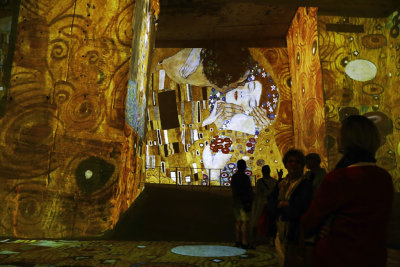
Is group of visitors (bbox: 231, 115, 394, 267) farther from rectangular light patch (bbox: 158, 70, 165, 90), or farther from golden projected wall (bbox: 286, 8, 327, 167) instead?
rectangular light patch (bbox: 158, 70, 165, 90)

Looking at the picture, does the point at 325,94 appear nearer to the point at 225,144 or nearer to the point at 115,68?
the point at 225,144

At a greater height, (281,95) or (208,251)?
(281,95)

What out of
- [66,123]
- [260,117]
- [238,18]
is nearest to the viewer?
[66,123]

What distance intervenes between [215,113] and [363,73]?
14.7ft

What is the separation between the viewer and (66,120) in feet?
15.5

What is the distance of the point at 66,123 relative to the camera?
472 cm

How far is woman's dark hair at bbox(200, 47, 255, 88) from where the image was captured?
416 inches

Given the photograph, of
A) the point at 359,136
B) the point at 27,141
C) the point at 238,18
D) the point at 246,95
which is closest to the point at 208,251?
the point at 27,141

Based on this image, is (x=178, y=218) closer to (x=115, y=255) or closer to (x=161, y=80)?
(x=115, y=255)

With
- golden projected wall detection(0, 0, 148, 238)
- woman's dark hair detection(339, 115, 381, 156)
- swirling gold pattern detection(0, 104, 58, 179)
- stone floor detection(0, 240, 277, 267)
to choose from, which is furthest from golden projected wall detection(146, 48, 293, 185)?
woman's dark hair detection(339, 115, 381, 156)

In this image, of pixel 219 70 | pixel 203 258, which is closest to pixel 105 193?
pixel 203 258

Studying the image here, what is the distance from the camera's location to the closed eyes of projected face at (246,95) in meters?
10.5

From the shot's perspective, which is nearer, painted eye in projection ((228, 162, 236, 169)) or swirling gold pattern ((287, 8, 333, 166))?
swirling gold pattern ((287, 8, 333, 166))

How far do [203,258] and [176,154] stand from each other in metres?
6.82
